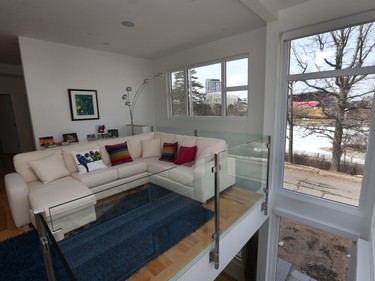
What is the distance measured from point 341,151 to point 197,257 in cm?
232

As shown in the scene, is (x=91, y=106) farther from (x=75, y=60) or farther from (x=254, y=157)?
(x=254, y=157)

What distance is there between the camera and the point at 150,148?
3945 millimetres

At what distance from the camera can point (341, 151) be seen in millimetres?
2633

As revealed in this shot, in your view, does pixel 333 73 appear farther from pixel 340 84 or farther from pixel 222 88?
pixel 222 88

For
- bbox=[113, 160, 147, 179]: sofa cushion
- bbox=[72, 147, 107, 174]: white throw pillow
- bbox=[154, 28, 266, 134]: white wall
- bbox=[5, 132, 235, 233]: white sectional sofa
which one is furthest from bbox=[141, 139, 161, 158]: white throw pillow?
bbox=[154, 28, 266, 134]: white wall

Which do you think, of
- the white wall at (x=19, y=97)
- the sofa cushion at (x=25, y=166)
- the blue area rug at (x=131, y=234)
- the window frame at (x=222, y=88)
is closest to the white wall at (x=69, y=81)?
the window frame at (x=222, y=88)

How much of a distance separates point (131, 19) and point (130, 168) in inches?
89.4

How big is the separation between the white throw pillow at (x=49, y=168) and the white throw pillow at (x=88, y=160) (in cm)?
19

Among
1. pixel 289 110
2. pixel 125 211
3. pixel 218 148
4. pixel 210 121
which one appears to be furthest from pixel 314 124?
pixel 125 211

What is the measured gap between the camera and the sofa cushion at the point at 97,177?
9.37 feet

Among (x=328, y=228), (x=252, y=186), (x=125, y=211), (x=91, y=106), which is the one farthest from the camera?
(x=91, y=106)

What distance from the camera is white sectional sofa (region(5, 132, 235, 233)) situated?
1.65 metres

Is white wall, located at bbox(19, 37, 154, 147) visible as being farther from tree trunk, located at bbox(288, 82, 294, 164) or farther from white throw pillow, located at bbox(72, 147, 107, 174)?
tree trunk, located at bbox(288, 82, 294, 164)

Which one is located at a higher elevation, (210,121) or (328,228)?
(210,121)
